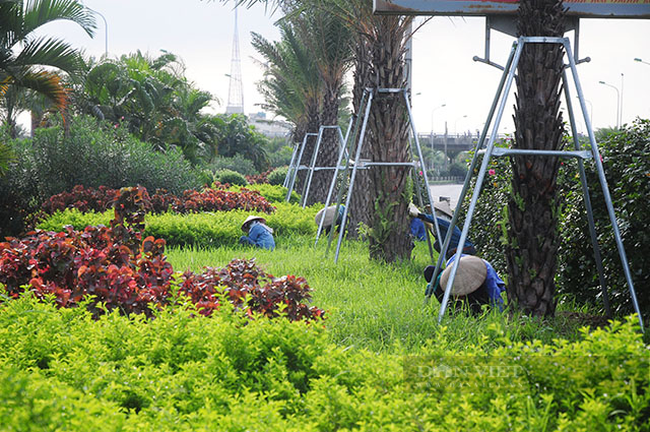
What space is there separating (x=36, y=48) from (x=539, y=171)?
391 inches

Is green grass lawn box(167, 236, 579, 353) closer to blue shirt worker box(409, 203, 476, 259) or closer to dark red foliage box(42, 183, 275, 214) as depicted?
blue shirt worker box(409, 203, 476, 259)

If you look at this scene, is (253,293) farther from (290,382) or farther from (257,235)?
(257,235)

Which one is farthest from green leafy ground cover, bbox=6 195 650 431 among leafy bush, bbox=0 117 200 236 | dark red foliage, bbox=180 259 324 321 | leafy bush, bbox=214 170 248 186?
leafy bush, bbox=214 170 248 186

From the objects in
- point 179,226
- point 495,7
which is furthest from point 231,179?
point 495,7

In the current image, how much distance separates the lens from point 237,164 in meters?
38.6

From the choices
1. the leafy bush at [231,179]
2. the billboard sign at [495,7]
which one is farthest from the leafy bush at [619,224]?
the leafy bush at [231,179]

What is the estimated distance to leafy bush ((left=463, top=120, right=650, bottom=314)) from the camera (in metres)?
5.14

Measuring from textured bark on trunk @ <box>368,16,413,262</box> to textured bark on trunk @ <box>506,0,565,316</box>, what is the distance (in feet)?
10.9

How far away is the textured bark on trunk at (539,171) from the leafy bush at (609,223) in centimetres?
18

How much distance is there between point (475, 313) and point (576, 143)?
5.15 feet

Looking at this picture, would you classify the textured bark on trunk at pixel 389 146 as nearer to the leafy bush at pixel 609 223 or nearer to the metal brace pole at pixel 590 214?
the leafy bush at pixel 609 223

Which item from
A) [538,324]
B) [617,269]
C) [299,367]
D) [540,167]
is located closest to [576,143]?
[540,167]

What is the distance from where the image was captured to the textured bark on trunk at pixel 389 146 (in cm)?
853

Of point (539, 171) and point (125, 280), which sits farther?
point (539, 171)
